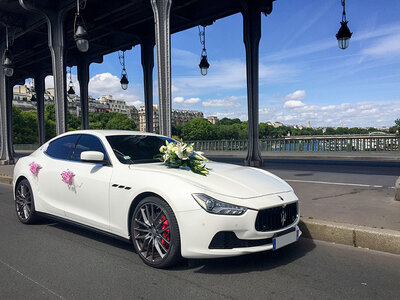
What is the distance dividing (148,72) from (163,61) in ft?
25.7

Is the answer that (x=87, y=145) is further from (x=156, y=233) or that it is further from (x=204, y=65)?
(x=204, y=65)

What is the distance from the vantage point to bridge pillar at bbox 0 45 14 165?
18344 millimetres

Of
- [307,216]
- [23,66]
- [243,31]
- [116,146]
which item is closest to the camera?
[116,146]

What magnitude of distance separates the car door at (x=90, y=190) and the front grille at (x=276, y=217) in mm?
1812

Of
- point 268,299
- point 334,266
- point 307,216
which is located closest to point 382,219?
point 307,216

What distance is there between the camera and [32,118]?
75375 millimetres

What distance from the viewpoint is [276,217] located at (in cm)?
346

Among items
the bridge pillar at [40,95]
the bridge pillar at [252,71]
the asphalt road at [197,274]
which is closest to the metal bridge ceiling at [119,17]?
the bridge pillar at [252,71]

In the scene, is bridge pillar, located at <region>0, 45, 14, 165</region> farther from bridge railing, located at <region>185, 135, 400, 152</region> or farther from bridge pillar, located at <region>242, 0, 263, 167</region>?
bridge railing, located at <region>185, 135, 400, 152</region>

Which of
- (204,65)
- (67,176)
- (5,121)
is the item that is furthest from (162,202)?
(5,121)

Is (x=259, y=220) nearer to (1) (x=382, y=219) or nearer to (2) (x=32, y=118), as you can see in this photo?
(1) (x=382, y=219)

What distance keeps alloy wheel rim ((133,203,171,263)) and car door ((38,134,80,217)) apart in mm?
1482

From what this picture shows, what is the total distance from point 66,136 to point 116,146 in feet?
4.31

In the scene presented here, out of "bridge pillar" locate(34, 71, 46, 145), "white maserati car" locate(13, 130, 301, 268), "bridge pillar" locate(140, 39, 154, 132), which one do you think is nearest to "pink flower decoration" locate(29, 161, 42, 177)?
"white maserati car" locate(13, 130, 301, 268)
